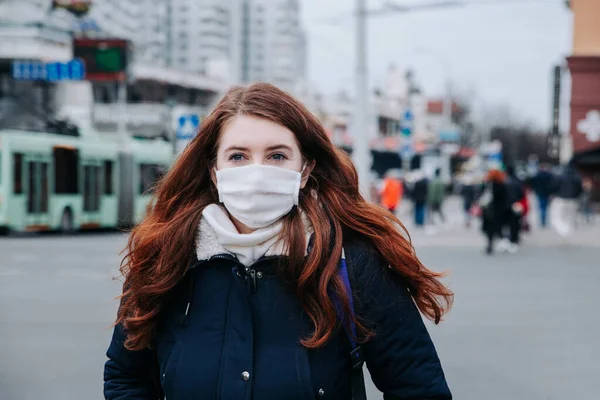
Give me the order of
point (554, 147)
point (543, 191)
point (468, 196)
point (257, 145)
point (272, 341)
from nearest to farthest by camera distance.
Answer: point (272, 341) → point (257, 145) → point (554, 147) → point (543, 191) → point (468, 196)

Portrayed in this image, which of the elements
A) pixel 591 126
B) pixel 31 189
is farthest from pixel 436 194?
pixel 31 189

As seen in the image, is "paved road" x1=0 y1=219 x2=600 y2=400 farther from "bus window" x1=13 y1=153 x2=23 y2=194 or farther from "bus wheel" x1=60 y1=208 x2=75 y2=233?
"bus wheel" x1=60 y1=208 x2=75 y2=233

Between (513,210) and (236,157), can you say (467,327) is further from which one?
(513,210)

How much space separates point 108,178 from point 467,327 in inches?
878

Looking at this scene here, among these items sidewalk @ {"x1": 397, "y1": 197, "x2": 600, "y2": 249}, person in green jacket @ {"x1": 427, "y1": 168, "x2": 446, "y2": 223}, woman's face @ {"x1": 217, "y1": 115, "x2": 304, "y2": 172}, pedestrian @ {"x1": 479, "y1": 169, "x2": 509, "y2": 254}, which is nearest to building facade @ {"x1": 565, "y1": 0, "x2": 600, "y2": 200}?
sidewalk @ {"x1": 397, "y1": 197, "x2": 600, "y2": 249}

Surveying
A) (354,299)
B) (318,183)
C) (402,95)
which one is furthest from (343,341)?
(402,95)

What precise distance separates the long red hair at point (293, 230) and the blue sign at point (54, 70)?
3695 centimetres

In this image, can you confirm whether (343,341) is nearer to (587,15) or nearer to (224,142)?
(224,142)

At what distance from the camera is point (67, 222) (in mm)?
28500

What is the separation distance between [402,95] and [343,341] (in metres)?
146

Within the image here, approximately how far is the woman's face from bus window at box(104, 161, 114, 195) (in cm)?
2861

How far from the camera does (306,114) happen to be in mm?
2676

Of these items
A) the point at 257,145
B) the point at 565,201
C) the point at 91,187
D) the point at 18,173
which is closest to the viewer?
the point at 257,145

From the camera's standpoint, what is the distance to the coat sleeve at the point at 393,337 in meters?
2.53
